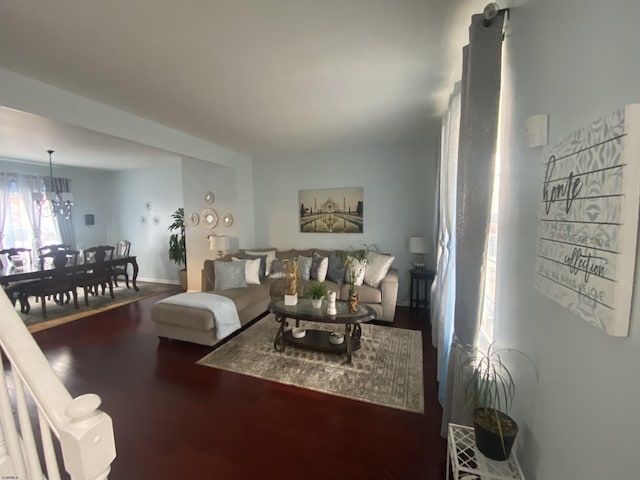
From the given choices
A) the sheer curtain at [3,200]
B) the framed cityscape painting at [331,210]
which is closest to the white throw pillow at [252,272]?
the framed cityscape painting at [331,210]

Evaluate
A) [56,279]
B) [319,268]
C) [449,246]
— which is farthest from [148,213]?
[449,246]

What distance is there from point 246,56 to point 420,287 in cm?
389

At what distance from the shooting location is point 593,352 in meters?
0.78

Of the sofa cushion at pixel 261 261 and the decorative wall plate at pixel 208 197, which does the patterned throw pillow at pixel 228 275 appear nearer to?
the sofa cushion at pixel 261 261

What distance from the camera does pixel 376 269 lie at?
380 cm

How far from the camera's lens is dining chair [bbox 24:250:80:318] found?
12.9 ft

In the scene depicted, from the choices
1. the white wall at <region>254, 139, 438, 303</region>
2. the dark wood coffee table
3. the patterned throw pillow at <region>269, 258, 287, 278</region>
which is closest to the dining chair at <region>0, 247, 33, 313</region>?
the patterned throw pillow at <region>269, 258, 287, 278</region>

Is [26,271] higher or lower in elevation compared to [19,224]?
lower

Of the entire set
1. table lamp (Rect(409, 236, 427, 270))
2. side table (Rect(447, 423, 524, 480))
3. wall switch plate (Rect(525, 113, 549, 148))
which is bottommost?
side table (Rect(447, 423, 524, 480))

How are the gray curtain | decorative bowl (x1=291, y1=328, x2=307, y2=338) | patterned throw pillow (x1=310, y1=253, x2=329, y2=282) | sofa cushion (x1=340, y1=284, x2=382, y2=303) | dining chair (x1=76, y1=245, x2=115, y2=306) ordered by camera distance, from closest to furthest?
1. the gray curtain
2. decorative bowl (x1=291, y1=328, x2=307, y2=338)
3. sofa cushion (x1=340, y1=284, x2=382, y2=303)
4. patterned throw pillow (x1=310, y1=253, x2=329, y2=282)
5. dining chair (x1=76, y1=245, x2=115, y2=306)

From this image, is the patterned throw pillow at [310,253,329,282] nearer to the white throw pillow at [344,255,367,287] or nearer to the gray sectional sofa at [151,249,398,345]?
the gray sectional sofa at [151,249,398,345]

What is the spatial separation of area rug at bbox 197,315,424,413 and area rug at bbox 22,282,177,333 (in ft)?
9.12

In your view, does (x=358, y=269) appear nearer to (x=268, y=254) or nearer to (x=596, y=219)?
(x=268, y=254)

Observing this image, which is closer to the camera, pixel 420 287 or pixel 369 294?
pixel 369 294
